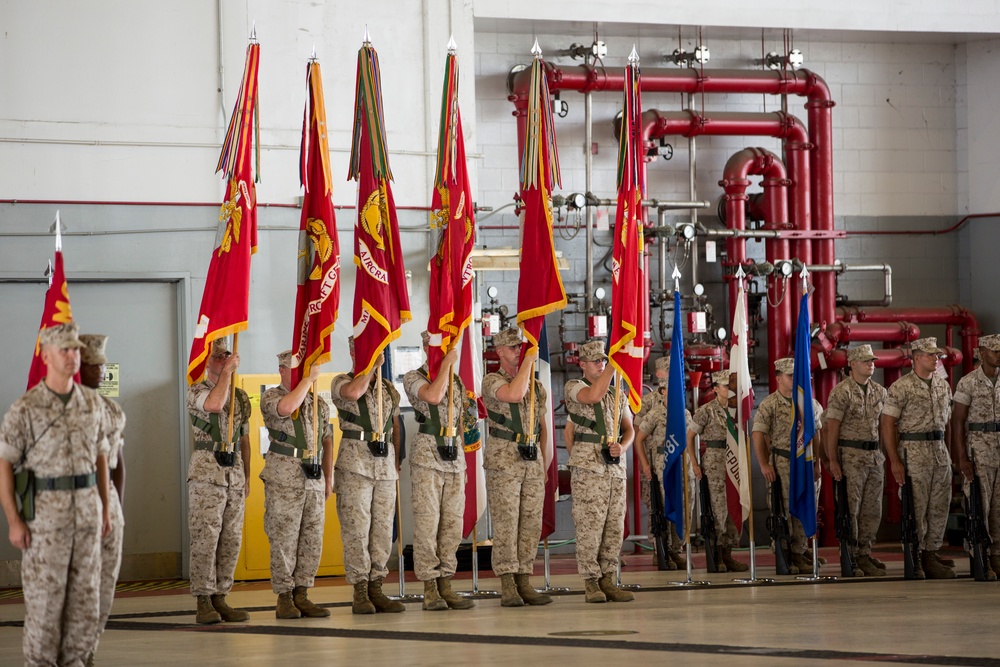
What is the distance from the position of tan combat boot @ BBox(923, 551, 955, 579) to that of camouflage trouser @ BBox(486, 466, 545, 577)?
3089mm

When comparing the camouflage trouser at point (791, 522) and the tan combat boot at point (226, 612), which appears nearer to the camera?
the tan combat boot at point (226, 612)

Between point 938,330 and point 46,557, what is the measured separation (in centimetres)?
1009

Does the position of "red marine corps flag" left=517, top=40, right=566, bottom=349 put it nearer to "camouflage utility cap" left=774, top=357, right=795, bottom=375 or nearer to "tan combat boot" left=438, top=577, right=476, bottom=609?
"tan combat boot" left=438, top=577, right=476, bottom=609

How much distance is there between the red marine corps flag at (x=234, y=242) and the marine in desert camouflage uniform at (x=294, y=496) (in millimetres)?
441

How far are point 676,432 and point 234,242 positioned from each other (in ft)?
11.1

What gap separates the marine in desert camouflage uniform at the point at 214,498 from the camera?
22.2 ft

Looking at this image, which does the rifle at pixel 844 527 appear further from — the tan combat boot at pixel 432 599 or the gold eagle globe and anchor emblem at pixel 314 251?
the gold eagle globe and anchor emblem at pixel 314 251

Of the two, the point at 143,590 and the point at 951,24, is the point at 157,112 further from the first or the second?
the point at 951,24

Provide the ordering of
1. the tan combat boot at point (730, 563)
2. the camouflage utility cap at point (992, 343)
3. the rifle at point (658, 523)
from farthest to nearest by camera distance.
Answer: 1. the rifle at point (658, 523)
2. the tan combat boot at point (730, 563)
3. the camouflage utility cap at point (992, 343)

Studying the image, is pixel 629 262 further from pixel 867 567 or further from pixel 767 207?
pixel 767 207

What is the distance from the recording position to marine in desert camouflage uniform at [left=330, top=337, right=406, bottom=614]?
23.5ft

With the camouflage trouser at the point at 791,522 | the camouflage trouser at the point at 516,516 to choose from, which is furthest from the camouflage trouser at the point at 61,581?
the camouflage trouser at the point at 791,522

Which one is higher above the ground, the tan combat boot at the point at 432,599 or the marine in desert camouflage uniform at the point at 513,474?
the marine in desert camouflage uniform at the point at 513,474

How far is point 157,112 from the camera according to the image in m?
9.99
